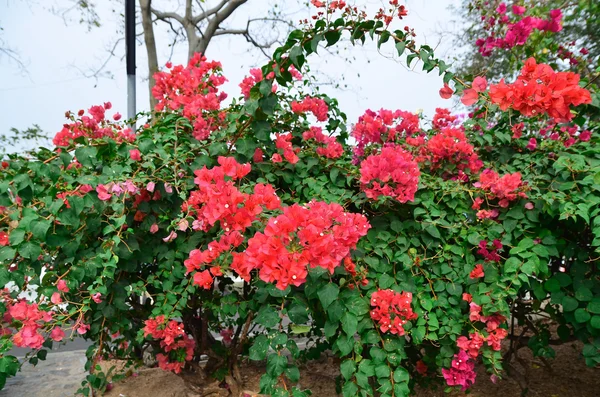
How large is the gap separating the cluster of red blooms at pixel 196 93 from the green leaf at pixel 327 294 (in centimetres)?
119

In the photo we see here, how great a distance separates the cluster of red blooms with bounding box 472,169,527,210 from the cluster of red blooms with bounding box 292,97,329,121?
3.25 ft

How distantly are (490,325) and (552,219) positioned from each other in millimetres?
587

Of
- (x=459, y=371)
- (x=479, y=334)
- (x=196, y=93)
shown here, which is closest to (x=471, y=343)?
(x=479, y=334)

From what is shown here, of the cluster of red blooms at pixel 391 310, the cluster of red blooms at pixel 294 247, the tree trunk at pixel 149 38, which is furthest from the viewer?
the tree trunk at pixel 149 38

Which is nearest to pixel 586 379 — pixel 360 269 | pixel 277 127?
pixel 360 269

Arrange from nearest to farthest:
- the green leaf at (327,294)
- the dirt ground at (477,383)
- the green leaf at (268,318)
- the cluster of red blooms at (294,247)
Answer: the cluster of red blooms at (294,247), the green leaf at (327,294), the green leaf at (268,318), the dirt ground at (477,383)

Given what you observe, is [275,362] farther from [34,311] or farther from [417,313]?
[34,311]

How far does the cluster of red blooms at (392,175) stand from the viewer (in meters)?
2.05

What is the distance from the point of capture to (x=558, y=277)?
227 centimetres

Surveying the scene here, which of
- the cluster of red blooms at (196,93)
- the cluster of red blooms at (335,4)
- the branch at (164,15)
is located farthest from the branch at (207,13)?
the cluster of red blooms at (335,4)

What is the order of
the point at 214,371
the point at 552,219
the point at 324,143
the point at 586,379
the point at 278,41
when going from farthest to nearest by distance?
the point at 278,41
the point at 586,379
the point at 214,371
the point at 324,143
the point at 552,219

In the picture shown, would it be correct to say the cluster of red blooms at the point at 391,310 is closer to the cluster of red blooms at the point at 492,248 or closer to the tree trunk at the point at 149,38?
the cluster of red blooms at the point at 492,248

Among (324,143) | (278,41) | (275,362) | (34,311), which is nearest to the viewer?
(275,362)

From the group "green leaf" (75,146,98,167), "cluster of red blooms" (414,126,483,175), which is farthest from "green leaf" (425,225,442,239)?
"green leaf" (75,146,98,167)
